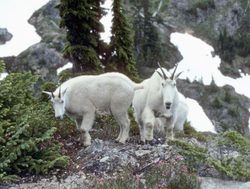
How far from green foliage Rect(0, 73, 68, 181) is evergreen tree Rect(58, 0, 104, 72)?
9.75 m

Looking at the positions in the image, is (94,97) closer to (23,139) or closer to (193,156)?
(23,139)

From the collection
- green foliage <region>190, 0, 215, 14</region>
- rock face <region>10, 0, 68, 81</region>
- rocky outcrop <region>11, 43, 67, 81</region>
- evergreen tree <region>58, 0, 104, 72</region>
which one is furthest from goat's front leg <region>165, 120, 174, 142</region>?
green foliage <region>190, 0, 215, 14</region>

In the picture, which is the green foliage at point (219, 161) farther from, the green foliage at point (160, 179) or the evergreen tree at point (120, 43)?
the evergreen tree at point (120, 43)

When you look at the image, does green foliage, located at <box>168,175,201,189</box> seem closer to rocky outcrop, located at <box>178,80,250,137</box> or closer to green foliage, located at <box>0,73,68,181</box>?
green foliage, located at <box>0,73,68,181</box>

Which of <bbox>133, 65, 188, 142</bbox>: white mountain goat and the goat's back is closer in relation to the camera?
<bbox>133, 65, 188, 142</bbox>: white mountain goat

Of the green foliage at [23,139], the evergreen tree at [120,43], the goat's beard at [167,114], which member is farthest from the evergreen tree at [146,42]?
the green foliage at [23,139]

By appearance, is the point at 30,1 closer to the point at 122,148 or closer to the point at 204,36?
the point at 204,36

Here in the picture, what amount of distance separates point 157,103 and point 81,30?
11.5 metres

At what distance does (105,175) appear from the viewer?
395 inches

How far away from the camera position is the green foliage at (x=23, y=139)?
33.1ft

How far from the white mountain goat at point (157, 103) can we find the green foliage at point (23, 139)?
74.5 inches

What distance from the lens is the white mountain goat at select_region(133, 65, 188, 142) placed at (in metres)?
10.9

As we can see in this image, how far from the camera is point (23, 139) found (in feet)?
34.3

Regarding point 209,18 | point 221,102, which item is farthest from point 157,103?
point 209,18
